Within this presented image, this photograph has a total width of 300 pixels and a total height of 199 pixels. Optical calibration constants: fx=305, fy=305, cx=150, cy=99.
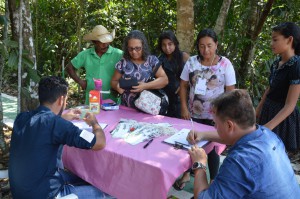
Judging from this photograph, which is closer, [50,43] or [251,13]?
[251,13]

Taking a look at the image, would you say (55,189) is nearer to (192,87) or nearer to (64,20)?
(192,87)

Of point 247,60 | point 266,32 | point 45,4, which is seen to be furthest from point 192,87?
point 45,4

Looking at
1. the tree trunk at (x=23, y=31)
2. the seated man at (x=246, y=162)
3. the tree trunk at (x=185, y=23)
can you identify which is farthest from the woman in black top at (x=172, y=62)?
the seated man at (x=246, y=162)

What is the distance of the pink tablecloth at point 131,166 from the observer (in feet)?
5.55

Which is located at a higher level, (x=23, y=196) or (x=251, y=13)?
(x=251, y=13)

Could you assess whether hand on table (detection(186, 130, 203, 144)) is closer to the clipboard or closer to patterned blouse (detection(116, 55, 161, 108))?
the clipboard

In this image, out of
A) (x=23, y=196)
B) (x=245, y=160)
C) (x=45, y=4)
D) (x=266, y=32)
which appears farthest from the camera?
(x=45, y=4)

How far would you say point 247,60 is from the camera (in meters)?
4.71

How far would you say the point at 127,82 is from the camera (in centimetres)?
268

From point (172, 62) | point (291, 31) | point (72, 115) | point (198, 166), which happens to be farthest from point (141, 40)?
point (198, 166)

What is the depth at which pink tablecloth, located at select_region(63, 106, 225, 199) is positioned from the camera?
169 centimetres

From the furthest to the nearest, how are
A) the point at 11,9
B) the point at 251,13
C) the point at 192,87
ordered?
the point at 251,13 → the point at 11,9 → the point at 192,87

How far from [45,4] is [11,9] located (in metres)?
3.09

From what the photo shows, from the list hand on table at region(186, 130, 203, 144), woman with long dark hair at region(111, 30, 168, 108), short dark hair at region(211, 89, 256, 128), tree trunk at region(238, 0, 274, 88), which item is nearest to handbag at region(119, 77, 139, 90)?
woman with long dark hair at region(111, 30, 168, 108)
